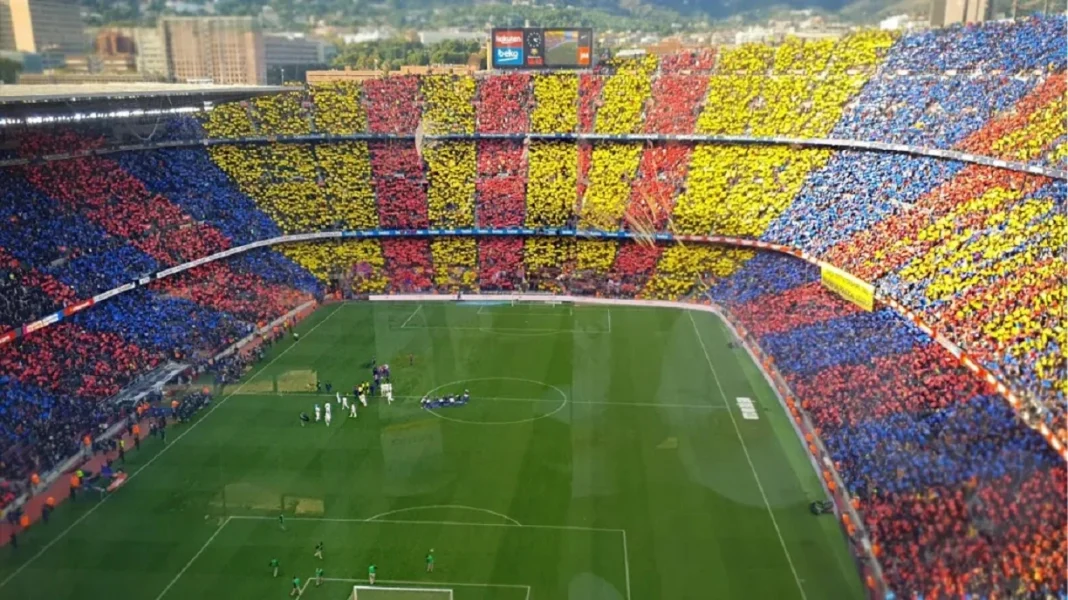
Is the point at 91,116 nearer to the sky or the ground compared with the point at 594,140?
nearer to the sky

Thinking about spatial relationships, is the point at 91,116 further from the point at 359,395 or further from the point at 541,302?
the point at 541,302

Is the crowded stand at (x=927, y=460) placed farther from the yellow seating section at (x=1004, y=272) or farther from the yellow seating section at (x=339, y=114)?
the yellow seating section at (x=339, y=114)

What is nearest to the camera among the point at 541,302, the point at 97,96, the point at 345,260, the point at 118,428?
the point at 118,428

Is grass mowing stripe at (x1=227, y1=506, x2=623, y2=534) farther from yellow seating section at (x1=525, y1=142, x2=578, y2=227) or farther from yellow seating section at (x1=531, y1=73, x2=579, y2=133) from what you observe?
yellow seating section at (x1=531, y1=73, x2=579, y2=133)

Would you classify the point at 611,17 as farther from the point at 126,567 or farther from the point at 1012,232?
the point at 126,567

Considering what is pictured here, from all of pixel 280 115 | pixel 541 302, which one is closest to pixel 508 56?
pixel 280 115

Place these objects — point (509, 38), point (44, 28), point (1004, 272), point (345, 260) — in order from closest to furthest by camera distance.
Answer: point (44, 28) → point (1004, 272) → point (345, 260) → point (509, 38)

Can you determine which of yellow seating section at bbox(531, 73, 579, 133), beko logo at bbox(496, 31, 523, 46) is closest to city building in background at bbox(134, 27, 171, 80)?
yellow seating section at bbox(531, 73, 579, 133)
